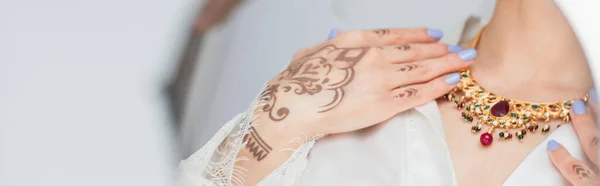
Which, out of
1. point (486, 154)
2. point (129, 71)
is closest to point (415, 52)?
point (486, 154)

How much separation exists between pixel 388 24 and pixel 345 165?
270 millimetres

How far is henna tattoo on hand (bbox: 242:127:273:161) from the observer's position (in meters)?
0.54

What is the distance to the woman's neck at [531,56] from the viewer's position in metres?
0.48

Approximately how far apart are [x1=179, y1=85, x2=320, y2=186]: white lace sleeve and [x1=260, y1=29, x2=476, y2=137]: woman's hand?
0.07 feet

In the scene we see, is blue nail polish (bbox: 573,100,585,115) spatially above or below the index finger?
above

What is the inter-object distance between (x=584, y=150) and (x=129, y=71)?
0.55 meters

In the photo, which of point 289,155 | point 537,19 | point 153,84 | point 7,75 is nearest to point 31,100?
point 7,75

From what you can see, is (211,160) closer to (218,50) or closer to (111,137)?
(218,50)

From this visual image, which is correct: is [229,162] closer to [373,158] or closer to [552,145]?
[373,158]

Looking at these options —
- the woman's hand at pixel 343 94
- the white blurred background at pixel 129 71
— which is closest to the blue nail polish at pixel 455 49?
the woman's hand at pixel 343 94

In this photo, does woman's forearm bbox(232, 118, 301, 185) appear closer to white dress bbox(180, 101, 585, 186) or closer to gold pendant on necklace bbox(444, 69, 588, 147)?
white dress bbox(180, 101, 585, 186)

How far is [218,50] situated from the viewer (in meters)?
0.66

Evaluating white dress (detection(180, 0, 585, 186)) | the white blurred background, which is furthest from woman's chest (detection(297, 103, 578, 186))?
the white blurred background

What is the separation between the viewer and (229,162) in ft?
1.82
